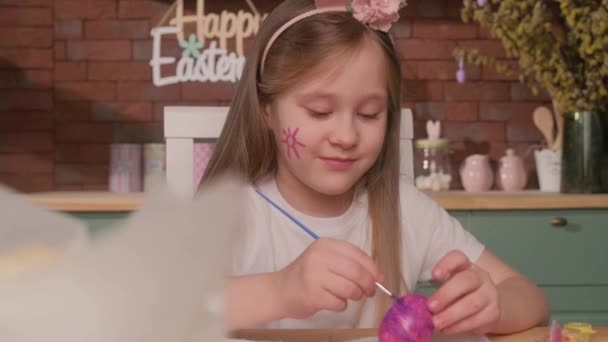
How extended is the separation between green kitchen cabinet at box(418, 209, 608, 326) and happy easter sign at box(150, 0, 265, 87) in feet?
3.61

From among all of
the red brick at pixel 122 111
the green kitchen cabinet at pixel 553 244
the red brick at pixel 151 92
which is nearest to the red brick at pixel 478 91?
the green kitchen cabinet at pixel 553 244

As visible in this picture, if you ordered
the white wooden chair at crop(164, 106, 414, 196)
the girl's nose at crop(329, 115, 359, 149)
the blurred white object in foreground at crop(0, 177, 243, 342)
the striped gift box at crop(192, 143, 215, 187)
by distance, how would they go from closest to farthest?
1. the blurred white object in foreground at crop(0, 177, 243, 342)
2. the girl's nose at crop(329, 115, 359, 149)
3. the white wooden chair at crop(164, 106, 414, 196)
4. the striped gift box at crop(192, 143, 215, 187)

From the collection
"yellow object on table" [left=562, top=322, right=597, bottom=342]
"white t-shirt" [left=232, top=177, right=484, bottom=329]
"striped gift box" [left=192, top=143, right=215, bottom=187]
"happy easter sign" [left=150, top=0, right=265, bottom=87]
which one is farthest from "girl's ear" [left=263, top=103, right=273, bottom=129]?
"happy easter sign" [left=150, top=0, right=265, bottom=87]

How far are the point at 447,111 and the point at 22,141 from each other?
156 cm

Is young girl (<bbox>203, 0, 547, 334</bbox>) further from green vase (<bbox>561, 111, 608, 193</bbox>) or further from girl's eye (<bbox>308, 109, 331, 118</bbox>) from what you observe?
green vase (<bbox>561, 111, 608, 193</bbox>)

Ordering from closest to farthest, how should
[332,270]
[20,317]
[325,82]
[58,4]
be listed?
[20,317] < [332,270] < [325,82] < [58,4]

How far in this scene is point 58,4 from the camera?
2.88 meters

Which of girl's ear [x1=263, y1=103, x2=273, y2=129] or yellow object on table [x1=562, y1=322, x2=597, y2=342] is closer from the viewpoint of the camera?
yellow object on table [x1=562, y1=322, x2=597, y2=342]

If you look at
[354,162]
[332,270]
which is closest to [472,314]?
[332,270]

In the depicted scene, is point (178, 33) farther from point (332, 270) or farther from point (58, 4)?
point (332, 270)

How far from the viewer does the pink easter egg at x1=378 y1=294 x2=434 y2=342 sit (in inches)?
30.1

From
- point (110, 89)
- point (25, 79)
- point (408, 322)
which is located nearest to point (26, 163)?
point (25, 79)

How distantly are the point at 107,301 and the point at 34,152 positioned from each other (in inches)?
112

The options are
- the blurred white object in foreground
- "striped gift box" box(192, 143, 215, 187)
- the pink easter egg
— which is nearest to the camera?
the blurred white object in foreground
